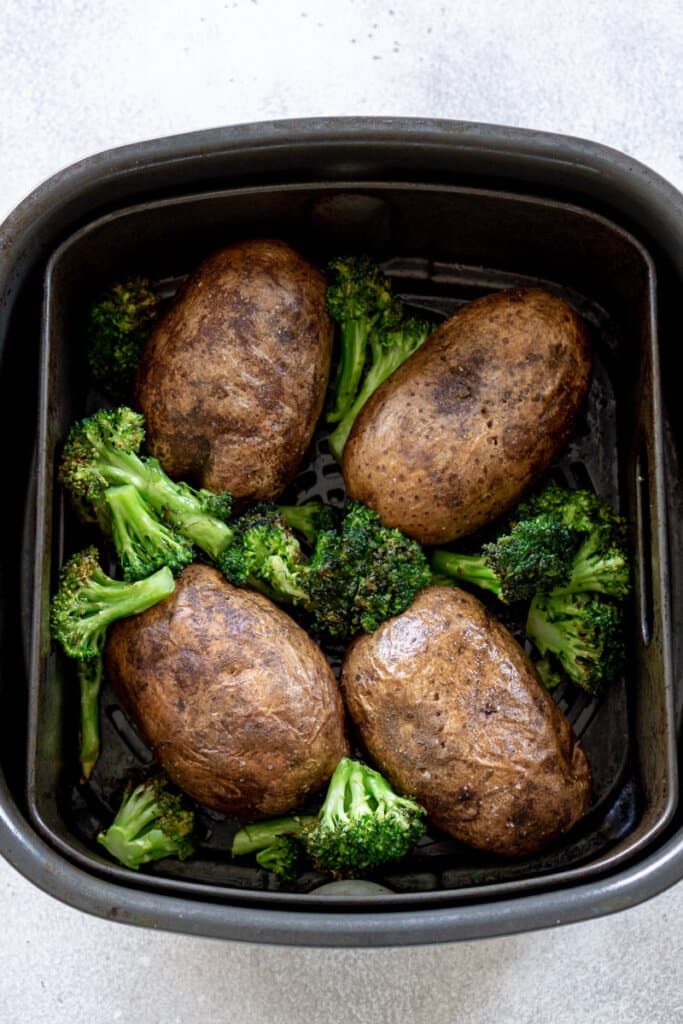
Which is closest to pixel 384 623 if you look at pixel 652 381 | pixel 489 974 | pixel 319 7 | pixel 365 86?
pixel 652 381

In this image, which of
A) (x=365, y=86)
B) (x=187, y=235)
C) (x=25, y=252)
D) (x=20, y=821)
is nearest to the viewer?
(x=20, y=821)

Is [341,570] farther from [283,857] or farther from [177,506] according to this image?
[283,857]

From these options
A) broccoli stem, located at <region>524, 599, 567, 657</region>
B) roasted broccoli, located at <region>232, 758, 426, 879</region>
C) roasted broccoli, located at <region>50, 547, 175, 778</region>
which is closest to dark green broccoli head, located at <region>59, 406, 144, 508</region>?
roasted broccoli, located at <region>50, 547, 175, 778</region>

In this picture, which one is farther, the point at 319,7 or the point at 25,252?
the point at 319,7

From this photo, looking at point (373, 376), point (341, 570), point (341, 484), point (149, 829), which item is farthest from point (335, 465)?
point (149, 829)

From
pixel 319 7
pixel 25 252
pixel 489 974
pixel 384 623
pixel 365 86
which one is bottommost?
pixel 489 974

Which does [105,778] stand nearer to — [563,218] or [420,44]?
[563,218]

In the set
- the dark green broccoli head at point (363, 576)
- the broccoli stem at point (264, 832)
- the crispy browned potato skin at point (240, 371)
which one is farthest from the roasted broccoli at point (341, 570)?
the broccoli stem at point (264, 832)
